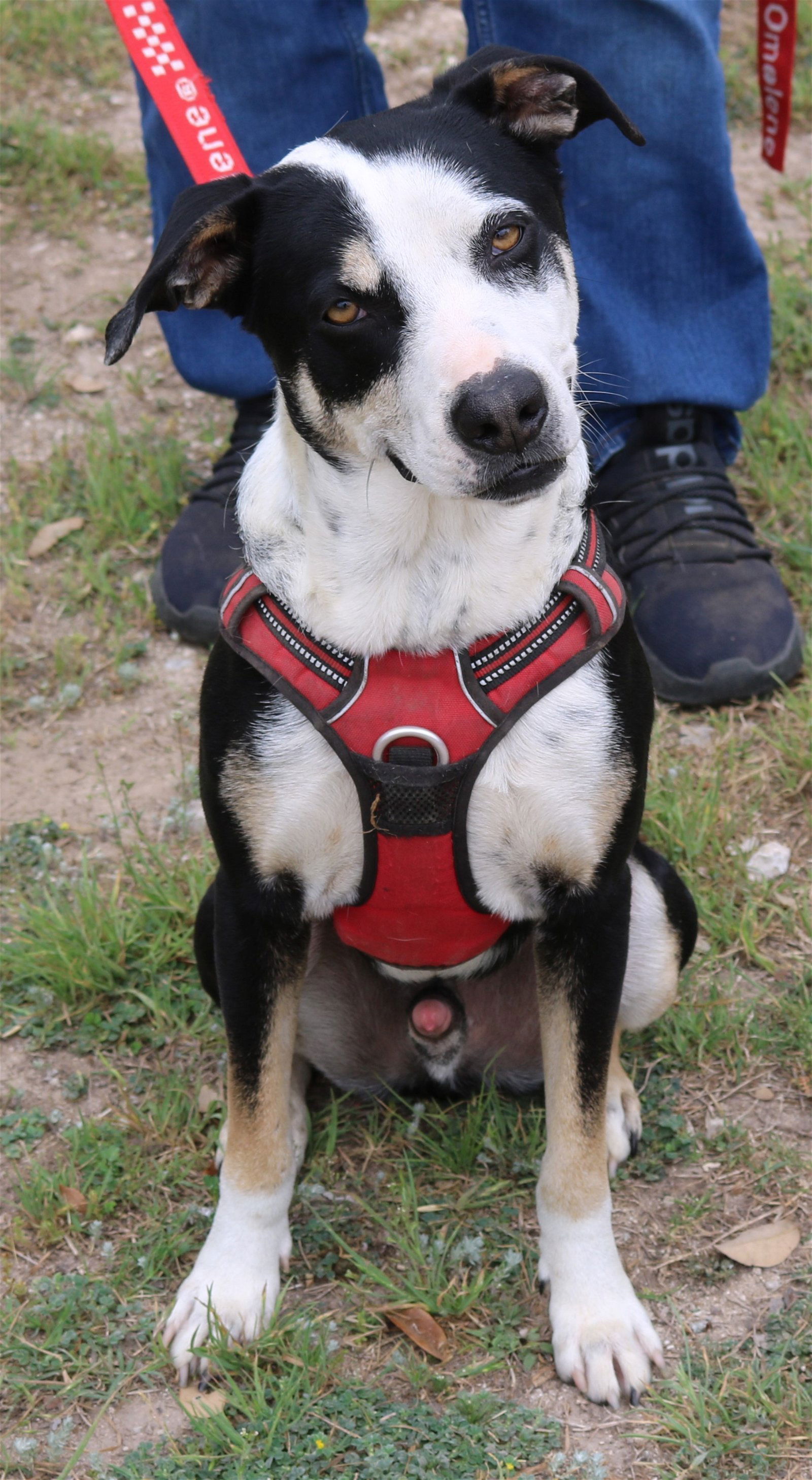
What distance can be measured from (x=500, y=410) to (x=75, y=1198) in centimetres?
148

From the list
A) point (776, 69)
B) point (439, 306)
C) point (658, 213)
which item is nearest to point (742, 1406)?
point (439, 306)

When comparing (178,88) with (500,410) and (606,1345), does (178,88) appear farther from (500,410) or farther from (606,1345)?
(606,1345)

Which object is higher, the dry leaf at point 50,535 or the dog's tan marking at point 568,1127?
the dog's tan marking at point 568,1127

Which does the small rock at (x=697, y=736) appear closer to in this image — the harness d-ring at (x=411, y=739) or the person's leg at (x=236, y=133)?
the person's leg at (x=236, y=133)

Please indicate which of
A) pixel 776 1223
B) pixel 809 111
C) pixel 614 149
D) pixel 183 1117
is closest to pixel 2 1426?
pixel 183 1117

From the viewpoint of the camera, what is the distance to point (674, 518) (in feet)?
11.2

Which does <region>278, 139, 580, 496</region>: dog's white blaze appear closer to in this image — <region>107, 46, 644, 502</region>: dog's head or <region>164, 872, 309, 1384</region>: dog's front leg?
<region>107, 46, 644, 502</region>: dog's head

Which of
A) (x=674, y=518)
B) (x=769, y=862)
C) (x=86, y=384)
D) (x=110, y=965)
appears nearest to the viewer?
(x=110, y=965)

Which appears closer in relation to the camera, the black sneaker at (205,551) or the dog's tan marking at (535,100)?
the dog's tan marking at (535,100)

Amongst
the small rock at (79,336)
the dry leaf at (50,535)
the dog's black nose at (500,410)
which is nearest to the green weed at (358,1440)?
the dog's black nose at (500,410)

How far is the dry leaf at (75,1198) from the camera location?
235cm

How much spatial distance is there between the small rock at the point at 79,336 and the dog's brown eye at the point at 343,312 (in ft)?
9.27

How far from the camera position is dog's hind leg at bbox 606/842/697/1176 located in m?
2.37

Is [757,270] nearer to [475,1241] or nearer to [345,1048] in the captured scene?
[345,1048]
